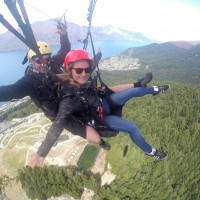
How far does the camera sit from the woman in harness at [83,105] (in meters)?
6.02

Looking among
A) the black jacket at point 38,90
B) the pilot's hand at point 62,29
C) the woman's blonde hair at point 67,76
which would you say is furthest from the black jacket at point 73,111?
the pilot's hand at point 62,29

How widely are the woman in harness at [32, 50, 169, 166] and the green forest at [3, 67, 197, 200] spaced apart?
29196 millimetres

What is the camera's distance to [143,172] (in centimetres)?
4050

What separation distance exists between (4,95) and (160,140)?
45.0 metres

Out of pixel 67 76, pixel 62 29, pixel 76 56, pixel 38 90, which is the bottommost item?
pixel 38 90

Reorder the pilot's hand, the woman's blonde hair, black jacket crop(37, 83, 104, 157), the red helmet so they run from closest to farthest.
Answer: black jacket crop(37, 83, 104, 157) → the woman's blonde hair → the red helmet → the pilot's hand

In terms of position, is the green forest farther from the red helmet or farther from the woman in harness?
the red helmet

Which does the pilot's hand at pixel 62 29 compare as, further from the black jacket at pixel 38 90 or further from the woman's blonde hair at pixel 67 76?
the black jacket at pixel 38 90

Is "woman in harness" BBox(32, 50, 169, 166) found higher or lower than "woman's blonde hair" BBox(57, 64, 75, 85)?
lower

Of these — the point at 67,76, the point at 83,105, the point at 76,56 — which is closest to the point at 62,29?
the point at 76,56

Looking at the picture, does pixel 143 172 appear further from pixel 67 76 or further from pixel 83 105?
pixel 67 76

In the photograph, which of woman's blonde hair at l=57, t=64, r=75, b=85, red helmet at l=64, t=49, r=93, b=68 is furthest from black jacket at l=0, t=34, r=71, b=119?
red helmet at l=64, t=49, r=93, b=68

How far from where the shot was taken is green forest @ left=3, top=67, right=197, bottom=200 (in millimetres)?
37312

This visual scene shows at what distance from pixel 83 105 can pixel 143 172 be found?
36.0 metres
